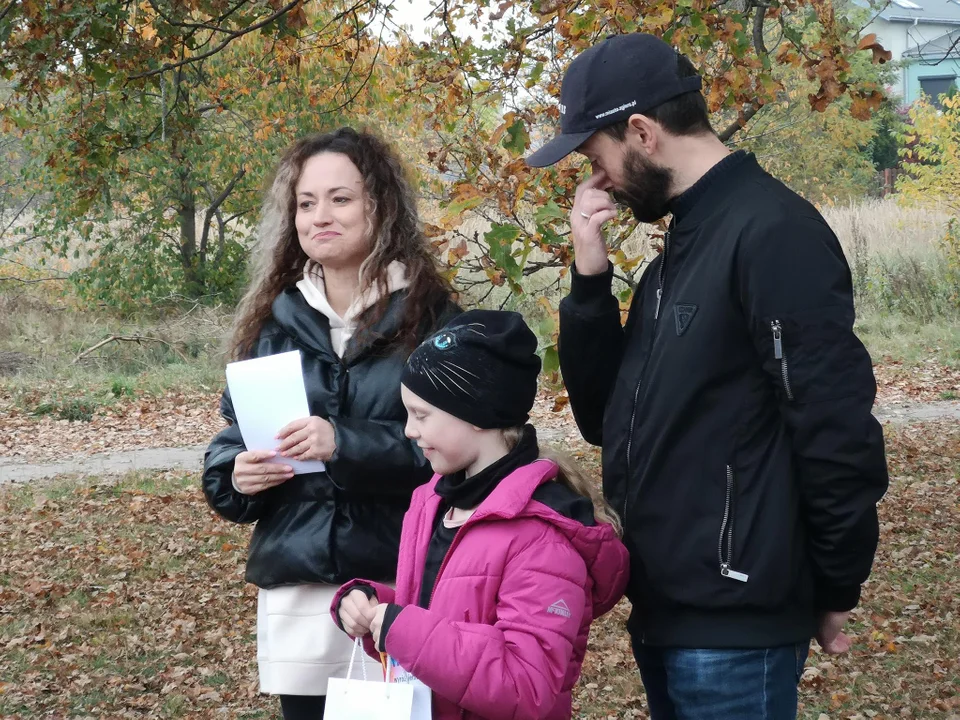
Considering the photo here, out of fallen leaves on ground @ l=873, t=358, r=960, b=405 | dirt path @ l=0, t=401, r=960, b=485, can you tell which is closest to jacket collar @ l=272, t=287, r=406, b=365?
dirt path @ l=0, t=401, r=960, b=485

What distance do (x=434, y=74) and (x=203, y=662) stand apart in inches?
141

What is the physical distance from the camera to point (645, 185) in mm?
2170

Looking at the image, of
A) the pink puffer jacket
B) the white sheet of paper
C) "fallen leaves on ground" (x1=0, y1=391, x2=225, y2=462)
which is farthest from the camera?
"fallen leaves on ground" (x1=0, y1=391, x2=225, y2=462)

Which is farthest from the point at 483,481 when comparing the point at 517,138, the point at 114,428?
the point at 114,428

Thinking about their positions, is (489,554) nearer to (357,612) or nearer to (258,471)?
(357,612)

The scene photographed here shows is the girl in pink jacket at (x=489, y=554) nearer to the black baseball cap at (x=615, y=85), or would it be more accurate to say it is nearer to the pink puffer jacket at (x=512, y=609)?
the pink puffer jacket at (x=512, y=609)

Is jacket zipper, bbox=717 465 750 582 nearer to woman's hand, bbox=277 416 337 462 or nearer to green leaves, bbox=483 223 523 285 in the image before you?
woman's hand, bbox=277 416 337 462

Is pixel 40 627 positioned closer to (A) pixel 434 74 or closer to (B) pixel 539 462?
(A) pixel 434 74

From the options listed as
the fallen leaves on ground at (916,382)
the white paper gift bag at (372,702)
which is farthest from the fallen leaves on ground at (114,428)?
the white paper gift bag at (372,702)

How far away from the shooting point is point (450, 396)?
2248mm

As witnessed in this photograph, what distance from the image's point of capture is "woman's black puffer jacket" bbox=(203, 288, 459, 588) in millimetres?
2689

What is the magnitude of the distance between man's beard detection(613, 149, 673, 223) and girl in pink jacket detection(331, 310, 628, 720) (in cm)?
37

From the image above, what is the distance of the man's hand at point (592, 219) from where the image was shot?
221 centimetres

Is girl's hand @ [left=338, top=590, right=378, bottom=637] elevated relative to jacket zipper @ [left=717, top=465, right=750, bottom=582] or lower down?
lower down
